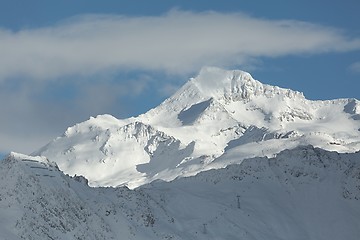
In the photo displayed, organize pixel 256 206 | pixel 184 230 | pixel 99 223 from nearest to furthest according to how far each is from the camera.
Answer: pixel 99 223 < pixel 184 230 < pixel 256 206

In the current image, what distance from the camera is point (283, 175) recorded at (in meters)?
155

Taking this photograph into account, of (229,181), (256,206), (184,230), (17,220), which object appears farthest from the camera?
(229,181)

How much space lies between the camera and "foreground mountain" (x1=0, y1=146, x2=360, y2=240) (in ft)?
338

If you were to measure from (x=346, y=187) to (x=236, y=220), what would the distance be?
29.5 metres

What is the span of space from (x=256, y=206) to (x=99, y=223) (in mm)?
38633

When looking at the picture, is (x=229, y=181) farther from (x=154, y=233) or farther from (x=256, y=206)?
(x=154, y=233)

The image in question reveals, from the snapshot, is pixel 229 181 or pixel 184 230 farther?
pixel 229 181

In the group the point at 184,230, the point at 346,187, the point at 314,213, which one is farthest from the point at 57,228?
the point at 346,187

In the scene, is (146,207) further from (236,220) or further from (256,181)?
(256,181)

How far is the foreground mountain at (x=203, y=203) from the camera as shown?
10294cm

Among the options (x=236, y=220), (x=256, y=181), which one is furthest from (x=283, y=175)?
(x=236, y=220)

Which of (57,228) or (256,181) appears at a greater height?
(256,181)

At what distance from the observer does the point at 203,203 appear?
13388 cm

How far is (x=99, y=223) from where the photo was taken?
108562 millimetres
